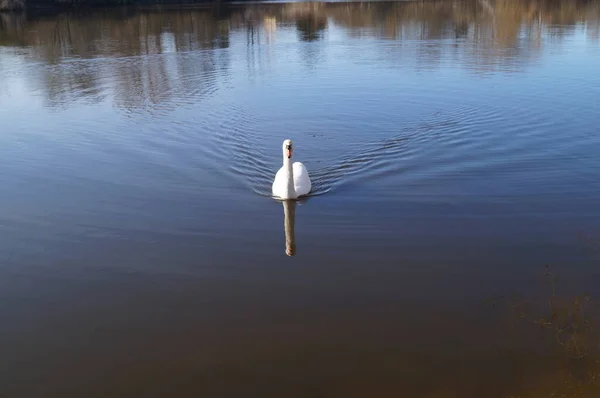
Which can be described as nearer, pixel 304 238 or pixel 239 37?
pixel 304 238

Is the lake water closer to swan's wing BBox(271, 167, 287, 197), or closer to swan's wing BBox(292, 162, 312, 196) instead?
swan's wing BBox(271, 167, 287, 197)

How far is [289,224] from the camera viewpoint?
10.5 meters

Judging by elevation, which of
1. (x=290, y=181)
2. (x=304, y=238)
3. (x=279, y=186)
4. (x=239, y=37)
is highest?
(x=239, y=37)

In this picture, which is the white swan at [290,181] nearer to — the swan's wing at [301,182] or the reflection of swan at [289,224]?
the swan's wing at [301,182]

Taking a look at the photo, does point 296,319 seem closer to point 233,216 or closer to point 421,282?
point 421,282

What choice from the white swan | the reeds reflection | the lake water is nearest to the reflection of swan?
the lake water

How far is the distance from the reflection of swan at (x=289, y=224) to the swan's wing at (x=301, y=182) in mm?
275

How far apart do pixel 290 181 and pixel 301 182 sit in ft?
1.01

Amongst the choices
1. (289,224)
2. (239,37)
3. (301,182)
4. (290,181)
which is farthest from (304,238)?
(239,37)

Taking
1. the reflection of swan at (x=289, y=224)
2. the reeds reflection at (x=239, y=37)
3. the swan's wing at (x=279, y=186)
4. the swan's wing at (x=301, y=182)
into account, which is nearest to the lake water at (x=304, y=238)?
the reflection of swan at (x=289, y=224)

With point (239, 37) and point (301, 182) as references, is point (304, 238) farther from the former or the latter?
point (239, 37)

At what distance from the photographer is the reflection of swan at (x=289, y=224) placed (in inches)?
377

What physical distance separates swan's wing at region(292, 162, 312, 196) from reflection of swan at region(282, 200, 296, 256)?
10.8 inches

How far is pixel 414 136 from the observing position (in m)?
15.3
